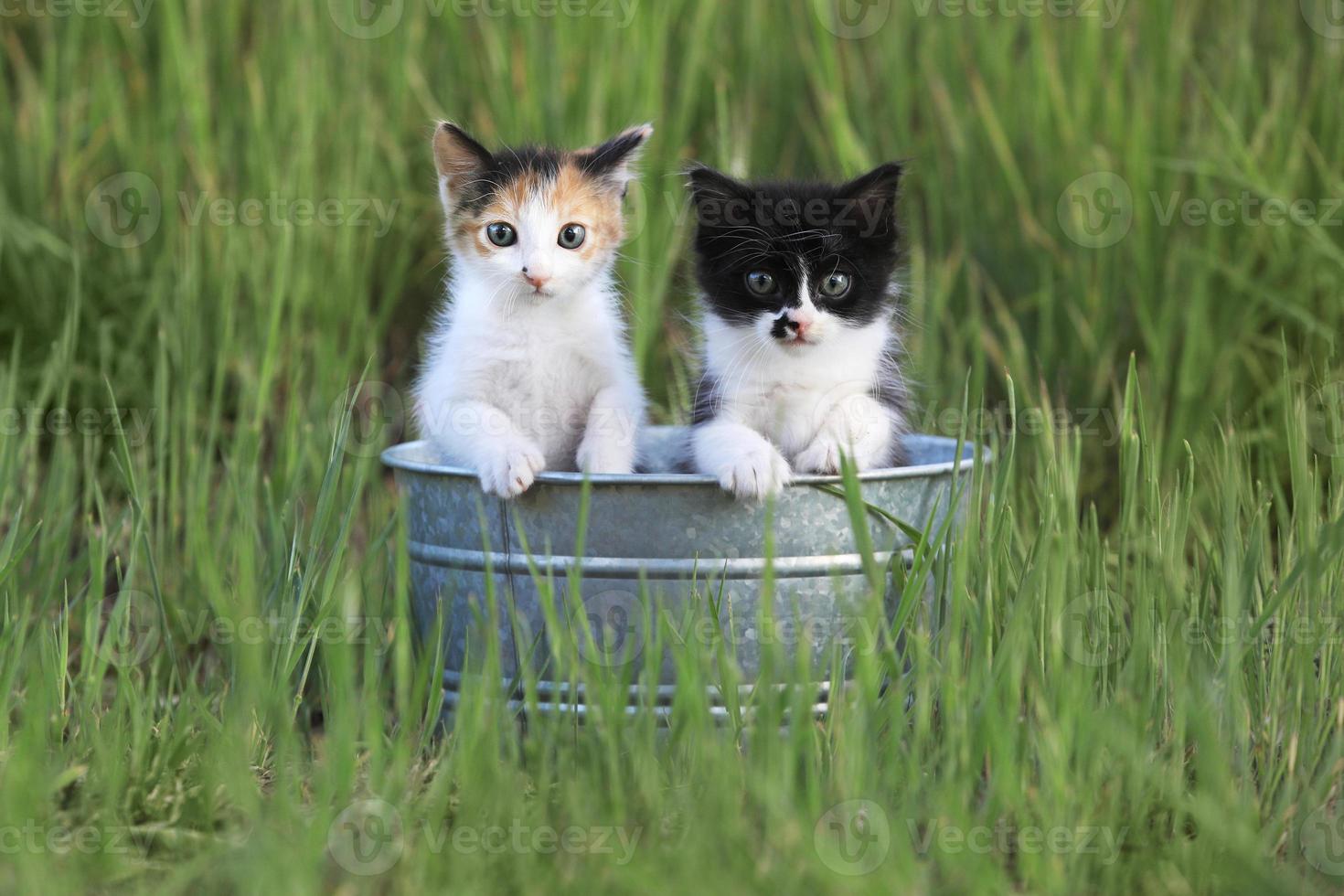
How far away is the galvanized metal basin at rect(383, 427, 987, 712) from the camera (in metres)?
2.09

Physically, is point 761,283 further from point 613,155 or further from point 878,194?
point 613,155

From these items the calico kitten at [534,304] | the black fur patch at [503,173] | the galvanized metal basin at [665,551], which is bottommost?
the galvanized metal basin at [665,551]

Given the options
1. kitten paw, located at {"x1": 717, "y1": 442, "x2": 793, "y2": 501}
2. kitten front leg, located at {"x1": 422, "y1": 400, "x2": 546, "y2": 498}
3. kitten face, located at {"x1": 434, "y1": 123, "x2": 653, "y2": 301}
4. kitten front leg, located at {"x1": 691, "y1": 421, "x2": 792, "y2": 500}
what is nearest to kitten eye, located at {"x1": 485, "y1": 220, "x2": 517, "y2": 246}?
kitten face, located at {"x1": 434, "y1": 123, "x2": 653, "y2": 301}

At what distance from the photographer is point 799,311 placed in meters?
2.28

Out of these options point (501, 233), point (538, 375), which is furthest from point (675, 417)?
point (501, 233)

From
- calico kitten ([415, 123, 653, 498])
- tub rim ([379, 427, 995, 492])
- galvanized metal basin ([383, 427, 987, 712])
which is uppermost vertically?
calico kitten ([415, 123, 653, 498])

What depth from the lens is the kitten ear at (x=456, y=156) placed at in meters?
2.47

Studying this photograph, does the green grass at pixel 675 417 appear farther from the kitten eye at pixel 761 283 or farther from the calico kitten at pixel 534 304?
the kitten eye at pixel 761 283

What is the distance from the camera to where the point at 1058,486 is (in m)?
2.21

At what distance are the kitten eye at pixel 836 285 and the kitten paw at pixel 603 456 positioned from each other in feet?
1.49

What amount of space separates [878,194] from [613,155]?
507 mm

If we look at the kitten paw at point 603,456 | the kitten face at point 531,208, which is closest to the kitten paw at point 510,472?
the kitten paw at point 603,456

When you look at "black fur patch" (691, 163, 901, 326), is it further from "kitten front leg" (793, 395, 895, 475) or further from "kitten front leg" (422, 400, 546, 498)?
"kitten front leg" (422, 400, 546, 498)

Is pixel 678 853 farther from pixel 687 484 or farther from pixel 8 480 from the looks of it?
pixel 8 480
